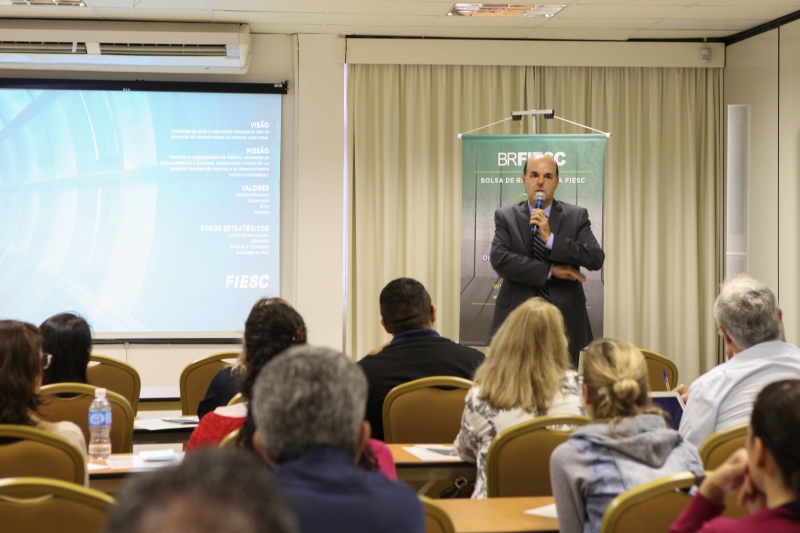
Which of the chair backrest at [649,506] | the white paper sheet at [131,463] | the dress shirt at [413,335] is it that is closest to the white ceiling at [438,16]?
the dress shirt at [413,335]

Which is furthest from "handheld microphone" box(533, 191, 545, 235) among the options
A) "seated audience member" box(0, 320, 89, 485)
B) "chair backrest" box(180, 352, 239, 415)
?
"seated audience member" box(0, 320, 89, 485)

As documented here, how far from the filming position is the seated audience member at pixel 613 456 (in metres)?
2.12

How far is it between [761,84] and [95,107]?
17.6ft

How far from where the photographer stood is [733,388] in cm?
293

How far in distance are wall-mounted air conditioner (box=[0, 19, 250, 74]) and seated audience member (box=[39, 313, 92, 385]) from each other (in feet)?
11.4

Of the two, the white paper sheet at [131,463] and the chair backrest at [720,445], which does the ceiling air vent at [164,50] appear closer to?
the white paper sheet at [131,463]

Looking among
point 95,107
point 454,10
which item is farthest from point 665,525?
point 95,107

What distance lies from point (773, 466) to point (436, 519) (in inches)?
29.1

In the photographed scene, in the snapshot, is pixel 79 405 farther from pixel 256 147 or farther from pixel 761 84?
pixel 761 84

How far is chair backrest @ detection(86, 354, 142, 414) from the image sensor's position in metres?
4.29

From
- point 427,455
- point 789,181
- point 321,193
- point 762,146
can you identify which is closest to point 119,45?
point 321,193

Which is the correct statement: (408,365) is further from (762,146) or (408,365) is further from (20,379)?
(762,146)

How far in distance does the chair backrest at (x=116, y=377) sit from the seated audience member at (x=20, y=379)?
174 cm

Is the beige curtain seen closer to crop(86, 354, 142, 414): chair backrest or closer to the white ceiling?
the white ceiling
